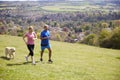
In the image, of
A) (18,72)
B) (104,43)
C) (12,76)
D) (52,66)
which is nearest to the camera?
(12,76)

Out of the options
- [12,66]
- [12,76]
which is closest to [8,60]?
[12,66]

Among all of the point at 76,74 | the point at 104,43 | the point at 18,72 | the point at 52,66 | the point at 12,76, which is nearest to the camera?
the point at 12,76

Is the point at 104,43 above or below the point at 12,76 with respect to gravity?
below

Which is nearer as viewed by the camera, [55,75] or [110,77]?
[55,75]

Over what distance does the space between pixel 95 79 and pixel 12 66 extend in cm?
611

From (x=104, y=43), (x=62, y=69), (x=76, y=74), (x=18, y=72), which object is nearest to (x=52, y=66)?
(x=62, y=69)

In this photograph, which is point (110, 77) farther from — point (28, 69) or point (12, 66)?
point (12, 66)

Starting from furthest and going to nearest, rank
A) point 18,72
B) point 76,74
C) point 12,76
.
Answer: point 76,74, point 18,72, point 12,76

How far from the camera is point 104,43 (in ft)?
226

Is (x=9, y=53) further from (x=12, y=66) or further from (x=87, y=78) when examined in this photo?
(x=87, y=78)

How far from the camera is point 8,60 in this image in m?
21.4

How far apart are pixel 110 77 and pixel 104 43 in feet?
164

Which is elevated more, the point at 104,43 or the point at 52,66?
the point at 52,66

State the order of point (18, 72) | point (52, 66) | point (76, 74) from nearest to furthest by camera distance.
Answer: point (18, 72), point (76, 74), point (52, 66)
